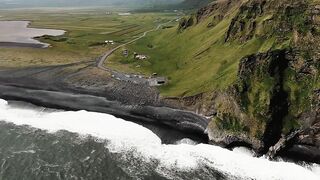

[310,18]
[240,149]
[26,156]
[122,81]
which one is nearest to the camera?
[26,156]

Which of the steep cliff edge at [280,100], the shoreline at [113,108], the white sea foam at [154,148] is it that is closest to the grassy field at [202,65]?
the steep cliff edge at [280,100]

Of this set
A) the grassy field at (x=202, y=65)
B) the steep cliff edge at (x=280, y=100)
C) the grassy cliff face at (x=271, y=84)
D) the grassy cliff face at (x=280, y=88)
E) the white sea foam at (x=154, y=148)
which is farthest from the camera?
the grassy field at (x=202, y=65)

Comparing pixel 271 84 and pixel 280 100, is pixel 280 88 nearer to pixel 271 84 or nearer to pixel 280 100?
pixel 271 84

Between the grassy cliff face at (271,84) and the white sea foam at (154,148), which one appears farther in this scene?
the grassy cliff face at (271,84)

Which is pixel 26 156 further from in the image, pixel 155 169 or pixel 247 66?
pixel 247 66

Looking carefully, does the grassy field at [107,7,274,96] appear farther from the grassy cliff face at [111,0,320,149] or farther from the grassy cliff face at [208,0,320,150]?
the grassy cliff face at [208,0,320,150]

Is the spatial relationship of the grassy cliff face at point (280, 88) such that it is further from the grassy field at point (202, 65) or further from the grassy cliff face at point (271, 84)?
the grassy field at point (202, 65)

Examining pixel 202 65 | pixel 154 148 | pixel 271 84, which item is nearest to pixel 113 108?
pixel 154 148

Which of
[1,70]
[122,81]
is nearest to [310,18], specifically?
[122,81]
